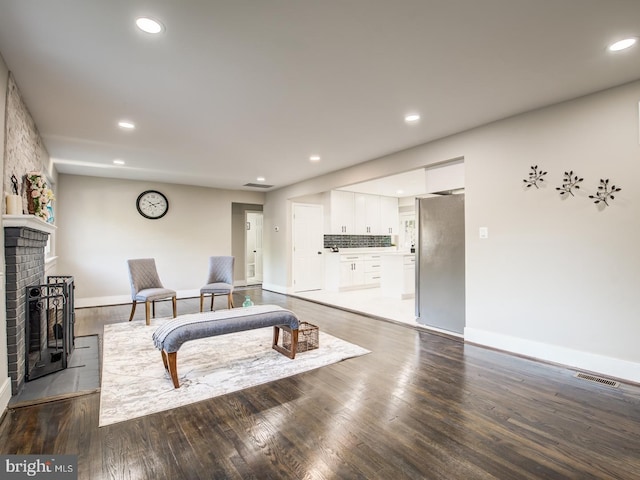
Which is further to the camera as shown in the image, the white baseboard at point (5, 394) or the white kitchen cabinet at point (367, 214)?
the white kitchen cabinet at point (367, 214)

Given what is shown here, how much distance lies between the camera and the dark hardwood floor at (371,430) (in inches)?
68.1

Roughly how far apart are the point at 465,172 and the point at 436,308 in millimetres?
1844

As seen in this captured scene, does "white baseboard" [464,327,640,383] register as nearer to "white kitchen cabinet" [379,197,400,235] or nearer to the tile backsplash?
the tile backsplash

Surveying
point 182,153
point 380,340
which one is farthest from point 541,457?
point 182,153

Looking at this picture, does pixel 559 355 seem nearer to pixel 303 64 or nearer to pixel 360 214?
pixel 303 64

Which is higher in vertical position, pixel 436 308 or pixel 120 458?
pixel 436 308

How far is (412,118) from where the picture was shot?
3.52 m

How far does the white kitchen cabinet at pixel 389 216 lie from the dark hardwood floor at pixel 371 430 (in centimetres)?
628

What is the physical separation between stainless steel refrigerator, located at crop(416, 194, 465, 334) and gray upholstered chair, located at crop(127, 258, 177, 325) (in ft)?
12.1

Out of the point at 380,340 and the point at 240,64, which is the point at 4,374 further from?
the point at 380,340

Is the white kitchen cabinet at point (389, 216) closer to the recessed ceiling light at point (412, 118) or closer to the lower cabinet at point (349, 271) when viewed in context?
the lower cabinet at point (349, 271)

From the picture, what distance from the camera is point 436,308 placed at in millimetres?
4449

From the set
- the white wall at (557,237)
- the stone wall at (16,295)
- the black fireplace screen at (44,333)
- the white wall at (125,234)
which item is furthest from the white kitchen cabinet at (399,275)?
the stone wall at (16,295)

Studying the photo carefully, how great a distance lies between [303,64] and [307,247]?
18.6 feet
